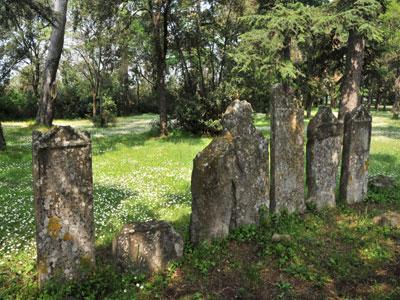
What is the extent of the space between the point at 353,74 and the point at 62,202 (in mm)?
14285

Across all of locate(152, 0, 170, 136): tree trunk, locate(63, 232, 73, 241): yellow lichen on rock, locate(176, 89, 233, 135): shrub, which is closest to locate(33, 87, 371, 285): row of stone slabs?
locate(63, 232, 73, 241): yellow lichen on rock

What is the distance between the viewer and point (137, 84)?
204 ft

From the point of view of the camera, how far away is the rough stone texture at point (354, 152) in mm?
8734

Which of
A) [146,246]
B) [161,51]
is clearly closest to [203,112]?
[161,51]

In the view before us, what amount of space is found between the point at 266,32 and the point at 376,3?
5.48 metres

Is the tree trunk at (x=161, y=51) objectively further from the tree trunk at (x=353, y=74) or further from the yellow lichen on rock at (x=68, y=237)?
the yellow lichen on rock at (x=68, y=237)

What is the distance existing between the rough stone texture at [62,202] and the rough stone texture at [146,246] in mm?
499

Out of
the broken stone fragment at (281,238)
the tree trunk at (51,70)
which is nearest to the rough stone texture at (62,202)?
the broken stone fragment at (281,238)

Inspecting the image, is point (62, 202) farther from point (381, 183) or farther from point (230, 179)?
point (381, 183)

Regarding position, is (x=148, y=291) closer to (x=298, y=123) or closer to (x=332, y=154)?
(x=298, y=123)

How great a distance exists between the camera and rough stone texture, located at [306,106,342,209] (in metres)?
8.12

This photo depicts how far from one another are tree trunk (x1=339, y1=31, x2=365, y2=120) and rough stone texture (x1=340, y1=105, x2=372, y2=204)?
7.33 meters

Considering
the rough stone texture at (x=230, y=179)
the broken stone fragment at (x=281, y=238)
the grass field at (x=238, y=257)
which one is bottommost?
the grass field at (x=238, y=257)

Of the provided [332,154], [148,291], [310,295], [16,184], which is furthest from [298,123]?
[16,184]
